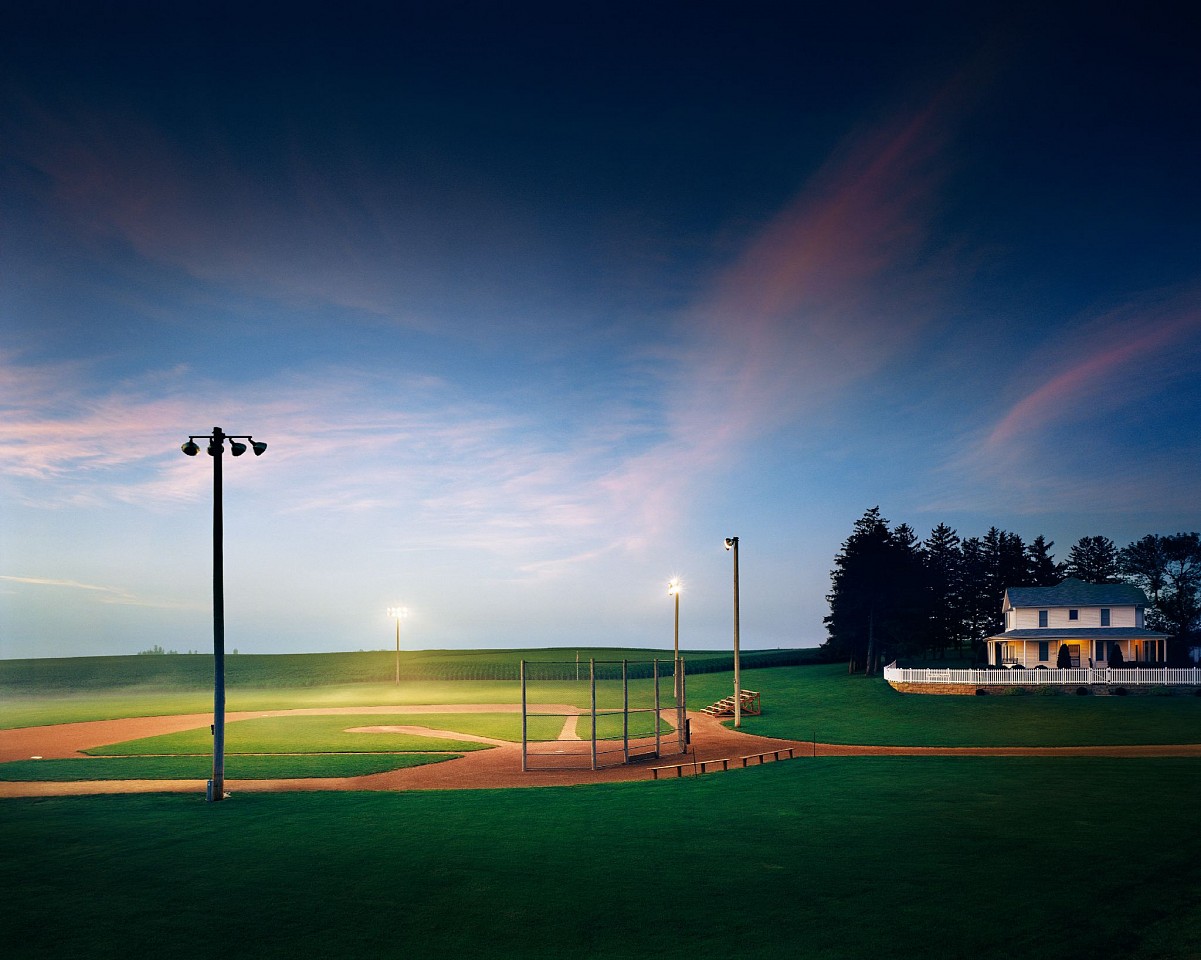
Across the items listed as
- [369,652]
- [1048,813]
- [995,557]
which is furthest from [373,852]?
[369,652]

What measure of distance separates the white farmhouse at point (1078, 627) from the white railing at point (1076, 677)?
11923 mm

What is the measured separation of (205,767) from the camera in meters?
27.3

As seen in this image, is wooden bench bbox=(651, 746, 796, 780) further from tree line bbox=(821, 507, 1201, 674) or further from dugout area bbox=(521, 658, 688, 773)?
tree line bbox=(821, 507, 1201, 674)

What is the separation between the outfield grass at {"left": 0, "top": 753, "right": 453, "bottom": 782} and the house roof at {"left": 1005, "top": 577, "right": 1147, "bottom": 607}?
48523mm

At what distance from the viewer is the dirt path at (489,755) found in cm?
2298

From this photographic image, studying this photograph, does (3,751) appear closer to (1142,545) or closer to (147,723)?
(147,723)

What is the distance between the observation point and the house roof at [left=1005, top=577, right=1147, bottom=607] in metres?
59.4

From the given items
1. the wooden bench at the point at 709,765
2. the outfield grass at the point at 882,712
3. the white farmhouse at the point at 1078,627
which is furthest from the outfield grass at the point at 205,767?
the white farmhouse at the point at 1078,627

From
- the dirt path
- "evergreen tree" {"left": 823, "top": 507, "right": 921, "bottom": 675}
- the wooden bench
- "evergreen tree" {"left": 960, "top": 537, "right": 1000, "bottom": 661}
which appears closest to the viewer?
the dirt path

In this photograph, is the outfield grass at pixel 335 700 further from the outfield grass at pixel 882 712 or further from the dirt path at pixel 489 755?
the dirt path at pixel 489 755

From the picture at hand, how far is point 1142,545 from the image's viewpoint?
10431 cm

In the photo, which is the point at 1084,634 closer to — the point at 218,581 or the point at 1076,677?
the point at 1076,677

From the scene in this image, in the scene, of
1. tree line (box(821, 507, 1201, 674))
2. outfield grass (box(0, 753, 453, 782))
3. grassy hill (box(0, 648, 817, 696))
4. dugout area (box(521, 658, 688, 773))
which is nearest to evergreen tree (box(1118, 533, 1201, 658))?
tree line (box(821, 507, 1201, 674))

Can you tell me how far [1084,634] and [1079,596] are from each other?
360cm
